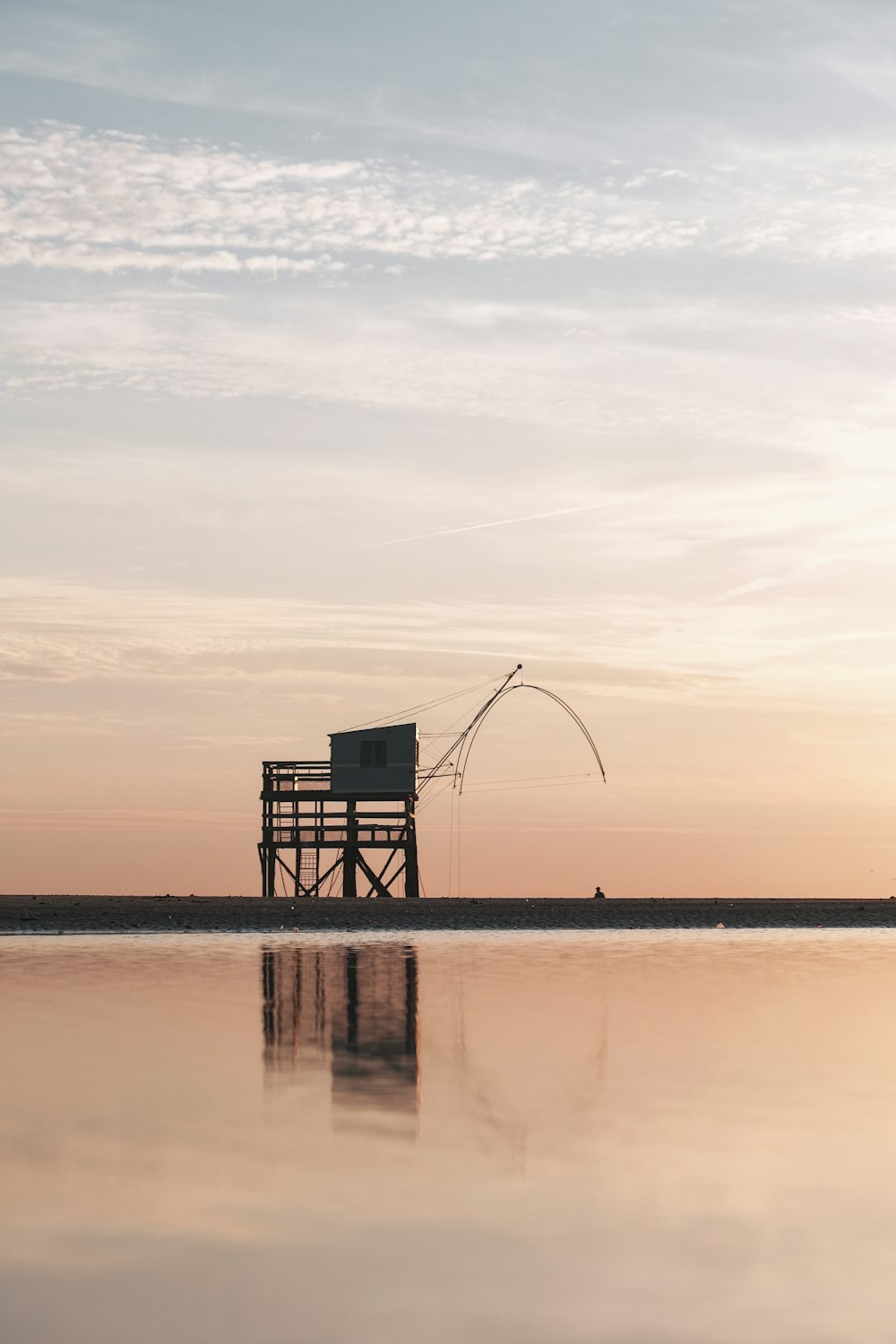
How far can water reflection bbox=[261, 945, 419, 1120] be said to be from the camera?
18.4 meters

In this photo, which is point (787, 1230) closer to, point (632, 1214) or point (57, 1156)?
point (632, 1214)

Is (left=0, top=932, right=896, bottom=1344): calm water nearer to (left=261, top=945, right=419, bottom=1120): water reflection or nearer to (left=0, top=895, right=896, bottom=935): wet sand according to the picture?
(left=261, top=945, right=419, bottom=1120): water reflection

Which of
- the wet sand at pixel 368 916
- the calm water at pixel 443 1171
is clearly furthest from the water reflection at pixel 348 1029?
the wet sand at pixel 368 916

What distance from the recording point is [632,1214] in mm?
12336

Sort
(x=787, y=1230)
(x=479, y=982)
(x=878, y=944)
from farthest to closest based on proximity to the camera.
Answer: (x=878, y=944), (x=479, y=982), (x=787, y=1230)

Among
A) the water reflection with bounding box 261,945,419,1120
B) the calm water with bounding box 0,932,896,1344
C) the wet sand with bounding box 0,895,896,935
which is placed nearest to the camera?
the calm water with bounding box 0,932,896,1344

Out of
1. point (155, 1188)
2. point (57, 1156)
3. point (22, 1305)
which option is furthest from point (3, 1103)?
point (22, 1305)

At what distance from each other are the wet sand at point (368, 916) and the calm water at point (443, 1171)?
3033 centimetres

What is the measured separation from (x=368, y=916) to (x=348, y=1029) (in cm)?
4170

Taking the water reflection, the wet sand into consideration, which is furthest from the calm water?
the wet sand

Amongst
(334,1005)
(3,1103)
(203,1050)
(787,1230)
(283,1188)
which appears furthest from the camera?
(334,1005)

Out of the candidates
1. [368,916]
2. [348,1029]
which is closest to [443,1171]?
[348,1029]

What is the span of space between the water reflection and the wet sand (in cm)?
1966

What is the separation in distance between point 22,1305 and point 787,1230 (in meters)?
5.81
